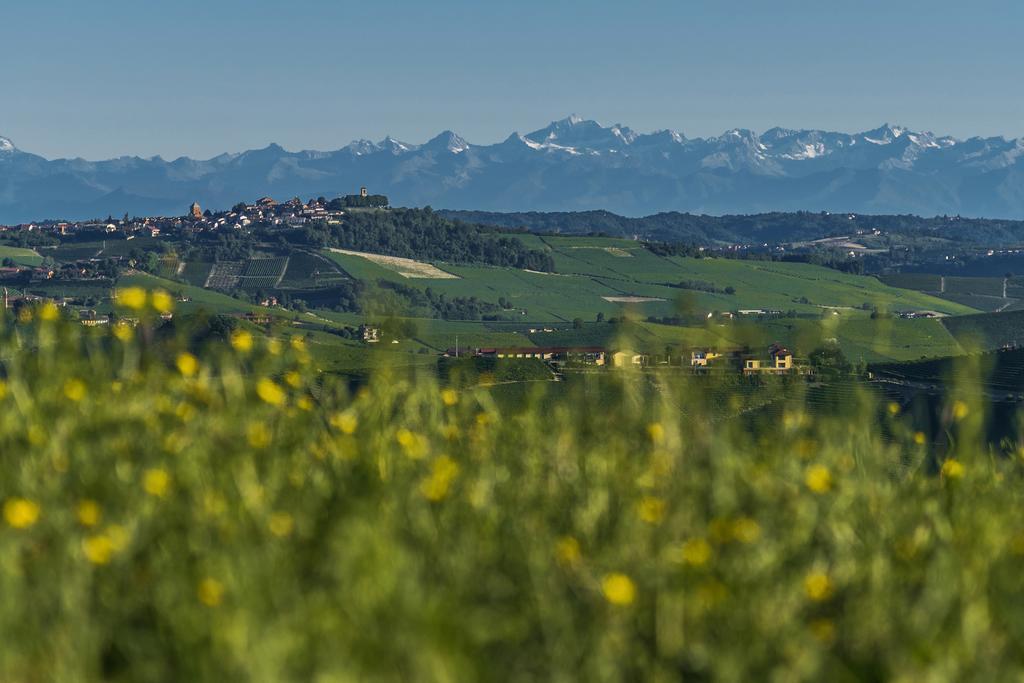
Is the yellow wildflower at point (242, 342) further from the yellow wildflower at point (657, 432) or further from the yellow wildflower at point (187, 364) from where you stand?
the yellow wildflower at point (657, 432)

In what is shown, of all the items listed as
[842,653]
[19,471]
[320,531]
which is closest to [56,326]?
[19,471]

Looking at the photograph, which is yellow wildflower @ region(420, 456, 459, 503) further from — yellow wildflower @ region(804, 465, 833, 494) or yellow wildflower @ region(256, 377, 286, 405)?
yellow wildflower @ region(804, 465, 833, 494)

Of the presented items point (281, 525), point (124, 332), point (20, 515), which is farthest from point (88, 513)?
point (124, 332)

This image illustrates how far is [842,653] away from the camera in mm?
4672

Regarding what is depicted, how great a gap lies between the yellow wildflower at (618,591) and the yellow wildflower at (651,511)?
2.13ft

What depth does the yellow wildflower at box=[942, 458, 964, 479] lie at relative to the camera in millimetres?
6969

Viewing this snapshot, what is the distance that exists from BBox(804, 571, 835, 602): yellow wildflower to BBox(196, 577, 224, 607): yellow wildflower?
2.02m

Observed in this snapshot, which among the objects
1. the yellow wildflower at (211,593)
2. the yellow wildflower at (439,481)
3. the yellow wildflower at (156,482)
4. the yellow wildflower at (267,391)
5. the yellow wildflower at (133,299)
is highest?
the yellow wildflower at (133,299)

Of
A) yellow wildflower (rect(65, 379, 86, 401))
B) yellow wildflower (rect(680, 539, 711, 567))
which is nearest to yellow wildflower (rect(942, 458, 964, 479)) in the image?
yellow wildflower (rect(680, 539, 711, 567))

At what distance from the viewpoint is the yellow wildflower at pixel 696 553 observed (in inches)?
191

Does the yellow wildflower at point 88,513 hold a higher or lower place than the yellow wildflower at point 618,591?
higher

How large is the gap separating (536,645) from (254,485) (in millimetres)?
1455

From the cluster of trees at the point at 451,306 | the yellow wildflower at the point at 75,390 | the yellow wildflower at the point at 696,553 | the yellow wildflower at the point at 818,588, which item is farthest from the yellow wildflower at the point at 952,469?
the cluster of trees at the point at 451,306

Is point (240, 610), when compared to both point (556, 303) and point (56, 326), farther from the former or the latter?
point (556, 303)
